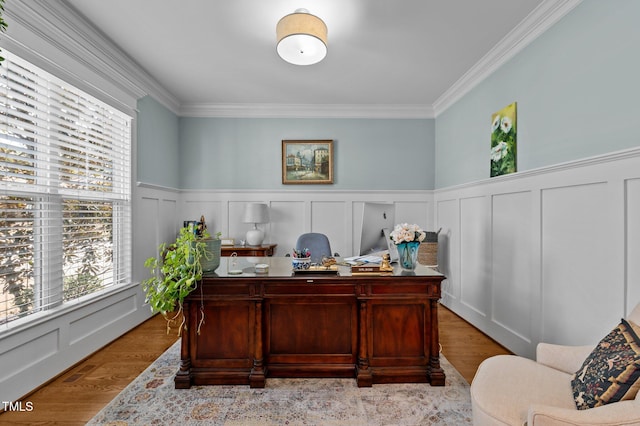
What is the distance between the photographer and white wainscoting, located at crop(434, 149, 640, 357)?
73.2 inches

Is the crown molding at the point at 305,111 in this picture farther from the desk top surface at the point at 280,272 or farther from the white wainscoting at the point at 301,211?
the desk top surface at the point at 280,272

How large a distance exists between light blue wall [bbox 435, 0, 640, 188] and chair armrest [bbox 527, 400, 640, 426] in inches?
58.7

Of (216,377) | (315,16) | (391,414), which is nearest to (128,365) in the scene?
(216,377)

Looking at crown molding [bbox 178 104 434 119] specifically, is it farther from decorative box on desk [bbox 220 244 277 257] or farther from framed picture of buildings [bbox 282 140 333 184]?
decorative box on desk [bbox 220 244 277 257]

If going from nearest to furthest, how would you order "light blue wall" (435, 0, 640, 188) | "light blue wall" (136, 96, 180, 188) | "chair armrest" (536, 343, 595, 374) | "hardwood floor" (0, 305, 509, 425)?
"chair armrest" (536, 343, 595, 374) → "light blue wall" (435, 0, 640, 188) → "hardwood floor" (0, 305, 509, 425) → "light blue wall" (136, 96, 180, 188)

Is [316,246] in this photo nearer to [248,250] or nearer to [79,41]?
[248,250]

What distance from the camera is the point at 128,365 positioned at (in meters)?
2.58

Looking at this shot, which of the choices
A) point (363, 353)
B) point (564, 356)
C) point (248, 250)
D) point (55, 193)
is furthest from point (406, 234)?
point (55, 193)

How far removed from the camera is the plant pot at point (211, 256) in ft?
7.21

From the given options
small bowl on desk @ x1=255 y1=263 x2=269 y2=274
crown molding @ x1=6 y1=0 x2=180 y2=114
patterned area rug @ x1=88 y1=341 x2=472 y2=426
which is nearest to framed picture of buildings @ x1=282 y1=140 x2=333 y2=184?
crown molding @ x1=6 y1=0 x2=180 y2=114

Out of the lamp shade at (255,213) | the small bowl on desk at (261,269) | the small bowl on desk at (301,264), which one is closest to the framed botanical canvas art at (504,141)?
the small bowl on desk at (301,264)

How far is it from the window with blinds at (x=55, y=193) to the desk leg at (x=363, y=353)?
2.37 metres

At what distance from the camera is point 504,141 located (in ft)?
9.66

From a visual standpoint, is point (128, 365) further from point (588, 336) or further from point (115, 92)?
point (588, 336)
